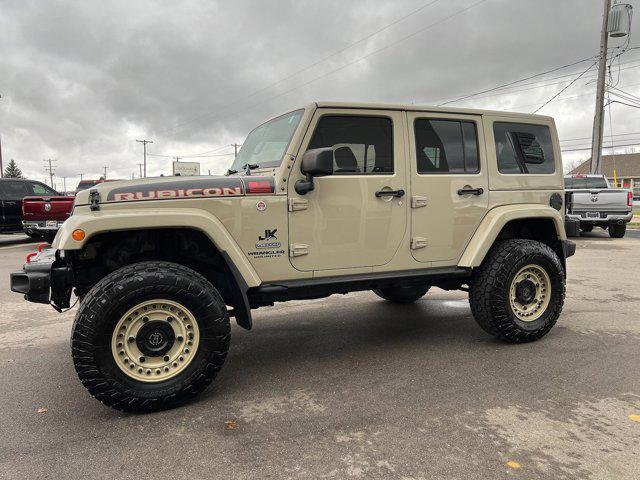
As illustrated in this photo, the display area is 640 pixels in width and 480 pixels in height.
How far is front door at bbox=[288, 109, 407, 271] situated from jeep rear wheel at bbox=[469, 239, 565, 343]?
1.01 metres

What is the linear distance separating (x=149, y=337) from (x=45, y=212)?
10.8 m

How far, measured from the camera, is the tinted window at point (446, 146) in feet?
12.9

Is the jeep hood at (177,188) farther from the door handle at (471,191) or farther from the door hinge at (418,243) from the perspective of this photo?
the door handle at (471,191)

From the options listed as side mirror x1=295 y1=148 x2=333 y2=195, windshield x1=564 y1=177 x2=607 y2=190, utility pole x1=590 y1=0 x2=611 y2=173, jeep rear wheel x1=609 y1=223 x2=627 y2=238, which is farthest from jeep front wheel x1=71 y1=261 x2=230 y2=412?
utility pole x1=590 y1=0 x2=611 y2=173

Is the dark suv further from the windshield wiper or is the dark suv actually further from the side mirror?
the side mirror

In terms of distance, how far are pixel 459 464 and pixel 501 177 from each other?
8.97 ft

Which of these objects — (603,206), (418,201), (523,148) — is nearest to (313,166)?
(418,201)

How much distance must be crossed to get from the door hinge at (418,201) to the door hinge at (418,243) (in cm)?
28

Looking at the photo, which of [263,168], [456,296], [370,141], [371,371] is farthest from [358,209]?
[456,296]

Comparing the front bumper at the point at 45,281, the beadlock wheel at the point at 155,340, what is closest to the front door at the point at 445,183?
the beadlock wheel at the point at 155,340

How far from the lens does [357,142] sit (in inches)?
146

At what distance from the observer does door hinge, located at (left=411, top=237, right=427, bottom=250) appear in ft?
12.7

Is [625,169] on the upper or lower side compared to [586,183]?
upper

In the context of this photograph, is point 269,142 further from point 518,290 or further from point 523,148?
point 518,290
